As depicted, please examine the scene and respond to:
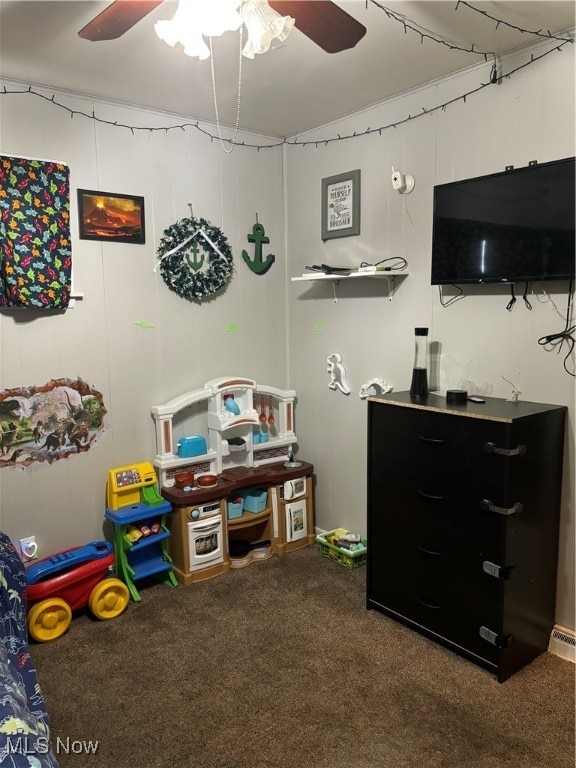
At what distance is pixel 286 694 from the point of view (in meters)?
2.21

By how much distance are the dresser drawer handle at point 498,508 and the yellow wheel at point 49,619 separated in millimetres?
1886

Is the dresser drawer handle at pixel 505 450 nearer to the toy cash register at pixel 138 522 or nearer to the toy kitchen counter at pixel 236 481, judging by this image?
the toy kitchen counter at pixel 236 481

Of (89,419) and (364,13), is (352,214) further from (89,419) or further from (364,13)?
(89,419)

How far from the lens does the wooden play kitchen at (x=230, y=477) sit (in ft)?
10.2

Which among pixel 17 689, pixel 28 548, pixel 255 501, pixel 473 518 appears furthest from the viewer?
pixel 255 501

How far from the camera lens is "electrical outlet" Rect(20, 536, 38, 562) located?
2814 mm

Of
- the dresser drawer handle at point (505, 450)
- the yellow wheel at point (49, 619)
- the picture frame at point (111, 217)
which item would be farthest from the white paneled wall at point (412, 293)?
the yellow wheel at point (49, 619)

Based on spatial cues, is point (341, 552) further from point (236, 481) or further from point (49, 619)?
point (49, 619)

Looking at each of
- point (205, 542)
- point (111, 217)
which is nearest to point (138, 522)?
point (205, 542)

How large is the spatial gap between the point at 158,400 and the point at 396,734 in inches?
78.6

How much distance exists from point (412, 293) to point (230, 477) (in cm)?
142

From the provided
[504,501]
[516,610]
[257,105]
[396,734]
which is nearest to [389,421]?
[504,501]

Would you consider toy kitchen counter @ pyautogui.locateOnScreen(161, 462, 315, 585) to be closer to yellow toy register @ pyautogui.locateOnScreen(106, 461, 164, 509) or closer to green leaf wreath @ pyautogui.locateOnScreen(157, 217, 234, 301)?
yellow toy register @ pyautogui.locateOnScreen(106, 461, 164, 509)

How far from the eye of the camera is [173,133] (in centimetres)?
316
